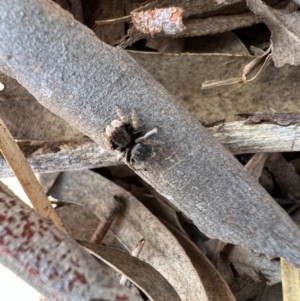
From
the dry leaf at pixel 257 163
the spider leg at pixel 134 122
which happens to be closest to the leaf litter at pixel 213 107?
the dry leaf at pixel 257 163

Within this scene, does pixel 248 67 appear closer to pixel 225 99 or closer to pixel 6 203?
pixel 225 99

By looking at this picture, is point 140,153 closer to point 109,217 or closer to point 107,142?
point 107,142

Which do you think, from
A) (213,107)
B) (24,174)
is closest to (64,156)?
(24,174)

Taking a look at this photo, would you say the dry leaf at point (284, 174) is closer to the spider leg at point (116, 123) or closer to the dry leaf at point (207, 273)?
the dry leaf at point (207, 273)

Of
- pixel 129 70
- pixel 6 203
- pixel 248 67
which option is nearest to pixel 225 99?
pixel 248 67

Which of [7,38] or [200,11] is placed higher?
[200,11]

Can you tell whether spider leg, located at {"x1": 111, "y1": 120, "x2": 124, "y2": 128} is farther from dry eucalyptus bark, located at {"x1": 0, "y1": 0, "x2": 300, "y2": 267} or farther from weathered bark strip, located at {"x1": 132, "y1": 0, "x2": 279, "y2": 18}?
weathered bark strip, located at {"x1": 132, "y1": 0, "x2": 279, "y2": 18}
